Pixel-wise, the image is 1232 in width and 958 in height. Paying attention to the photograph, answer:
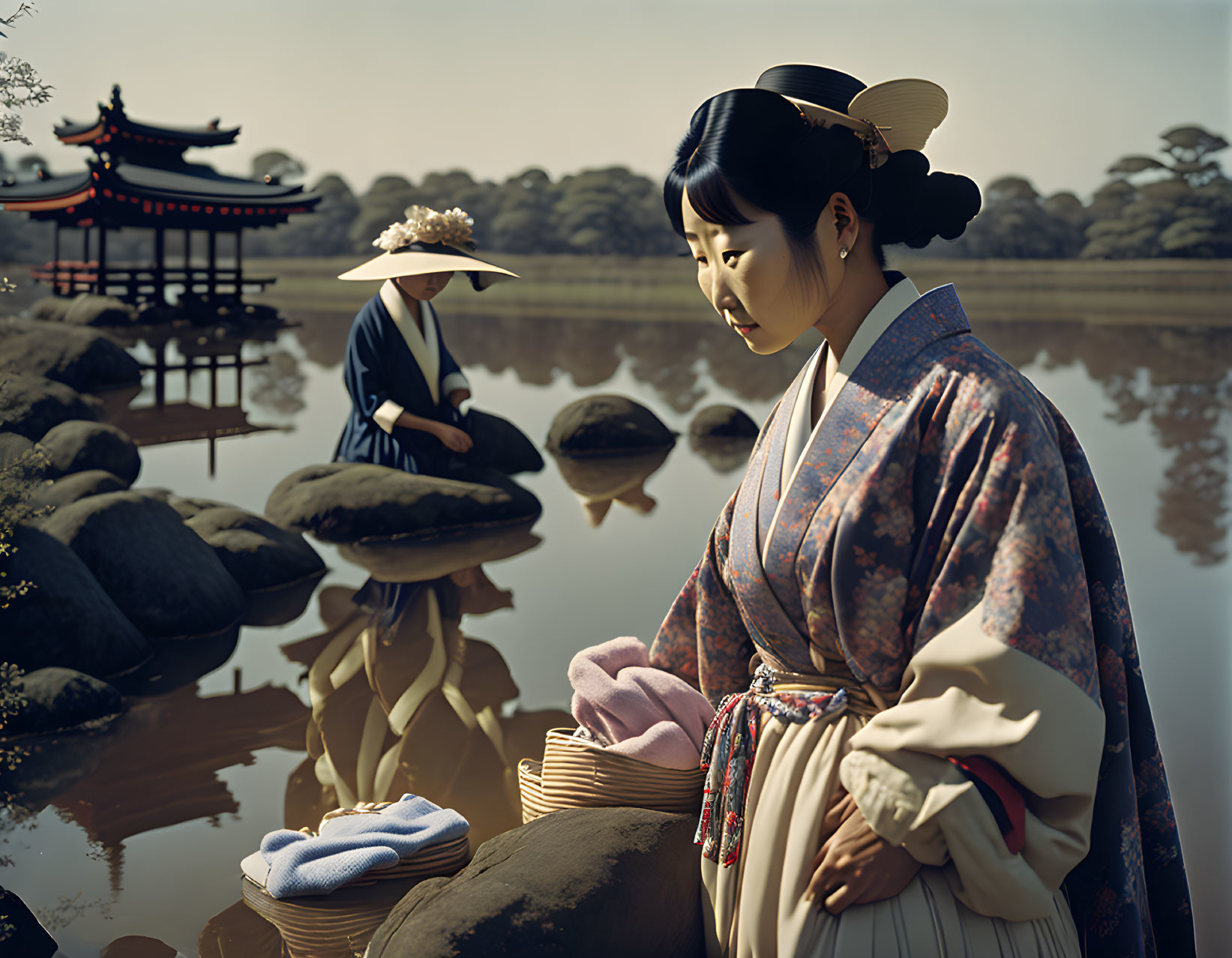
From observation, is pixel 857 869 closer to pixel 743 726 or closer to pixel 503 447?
pixel 743 726

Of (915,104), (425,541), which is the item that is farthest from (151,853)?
(425,541)

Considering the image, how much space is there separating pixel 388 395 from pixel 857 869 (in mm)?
5178

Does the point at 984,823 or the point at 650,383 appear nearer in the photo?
the point at 984,823

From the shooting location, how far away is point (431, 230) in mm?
5609

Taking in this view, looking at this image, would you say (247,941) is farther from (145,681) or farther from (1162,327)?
(1162,327)

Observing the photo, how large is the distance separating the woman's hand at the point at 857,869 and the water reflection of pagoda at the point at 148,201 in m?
20.1

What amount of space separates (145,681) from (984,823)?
325 centimetres

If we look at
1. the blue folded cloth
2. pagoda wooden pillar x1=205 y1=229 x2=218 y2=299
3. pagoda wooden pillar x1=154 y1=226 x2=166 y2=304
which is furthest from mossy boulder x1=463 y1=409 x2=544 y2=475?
pagoda wooden pillar x1=205 y1=229 x2=218 y2=299

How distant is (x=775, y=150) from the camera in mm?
1400

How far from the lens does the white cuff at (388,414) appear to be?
6.04 m

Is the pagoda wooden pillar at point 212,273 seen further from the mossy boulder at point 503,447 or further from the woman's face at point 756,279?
the woman's face at point 756,279

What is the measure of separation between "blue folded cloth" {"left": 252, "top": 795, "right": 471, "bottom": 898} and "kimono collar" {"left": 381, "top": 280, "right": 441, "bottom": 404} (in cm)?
385

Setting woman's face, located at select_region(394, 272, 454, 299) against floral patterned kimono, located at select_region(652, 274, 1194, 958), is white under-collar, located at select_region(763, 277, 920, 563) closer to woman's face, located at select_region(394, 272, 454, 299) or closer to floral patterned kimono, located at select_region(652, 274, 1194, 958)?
floral patterned kimono, located at select_region(652, 274, 1194, 958)

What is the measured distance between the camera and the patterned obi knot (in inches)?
57.4
